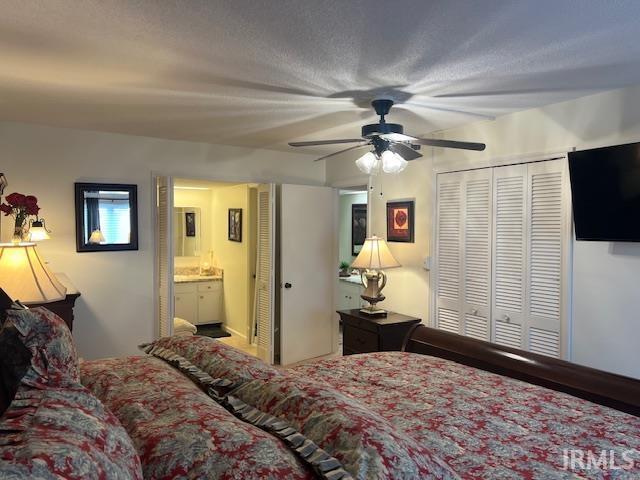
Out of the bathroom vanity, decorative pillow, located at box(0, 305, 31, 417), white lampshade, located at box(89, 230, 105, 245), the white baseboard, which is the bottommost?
the white baseboard

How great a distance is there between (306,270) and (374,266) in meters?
1.35

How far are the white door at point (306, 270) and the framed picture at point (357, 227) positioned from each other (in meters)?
1.62

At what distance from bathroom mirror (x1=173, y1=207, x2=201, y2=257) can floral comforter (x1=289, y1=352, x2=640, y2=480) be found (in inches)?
189

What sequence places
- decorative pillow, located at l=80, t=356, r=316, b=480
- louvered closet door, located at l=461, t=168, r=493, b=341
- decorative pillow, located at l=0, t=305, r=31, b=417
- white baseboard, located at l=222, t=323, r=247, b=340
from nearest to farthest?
decorative pillow, located at l=80, t=356, r=316, b=480
decorative pillow, located at l=0, t=305, r=31, b=417
louvered closet door, located at l=461, t=168, r=493, b=341
white baseboard, located at l=222, t=323, r=247, b=340

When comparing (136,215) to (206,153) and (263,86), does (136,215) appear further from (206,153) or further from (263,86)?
(263,86)

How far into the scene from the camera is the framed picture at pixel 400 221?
13.6 ft

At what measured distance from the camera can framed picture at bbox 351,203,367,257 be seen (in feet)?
22.2

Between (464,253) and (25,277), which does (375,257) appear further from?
(25,277)

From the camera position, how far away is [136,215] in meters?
4.18

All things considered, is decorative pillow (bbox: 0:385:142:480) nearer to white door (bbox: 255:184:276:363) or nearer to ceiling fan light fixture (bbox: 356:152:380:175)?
ceiling fan light fixture (bbox: 356:152:380:175)

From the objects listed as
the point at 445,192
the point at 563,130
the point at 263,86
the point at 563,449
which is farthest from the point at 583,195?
the point at 263,86

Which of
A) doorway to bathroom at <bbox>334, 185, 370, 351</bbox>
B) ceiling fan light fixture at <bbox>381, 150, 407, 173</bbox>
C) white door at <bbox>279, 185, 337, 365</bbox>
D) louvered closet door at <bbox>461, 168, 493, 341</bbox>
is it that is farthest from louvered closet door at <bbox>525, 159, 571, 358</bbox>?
doorway to bathroom at <bbox>334, 185, 370, 351</bbox>

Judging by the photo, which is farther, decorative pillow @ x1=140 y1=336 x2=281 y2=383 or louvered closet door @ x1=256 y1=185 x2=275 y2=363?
louvered closet door @ x1=256 y1=185 x2=275 y2=363

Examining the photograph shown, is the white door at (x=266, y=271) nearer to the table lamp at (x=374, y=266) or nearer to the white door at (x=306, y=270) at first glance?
the white door at (x=306, y=270)
